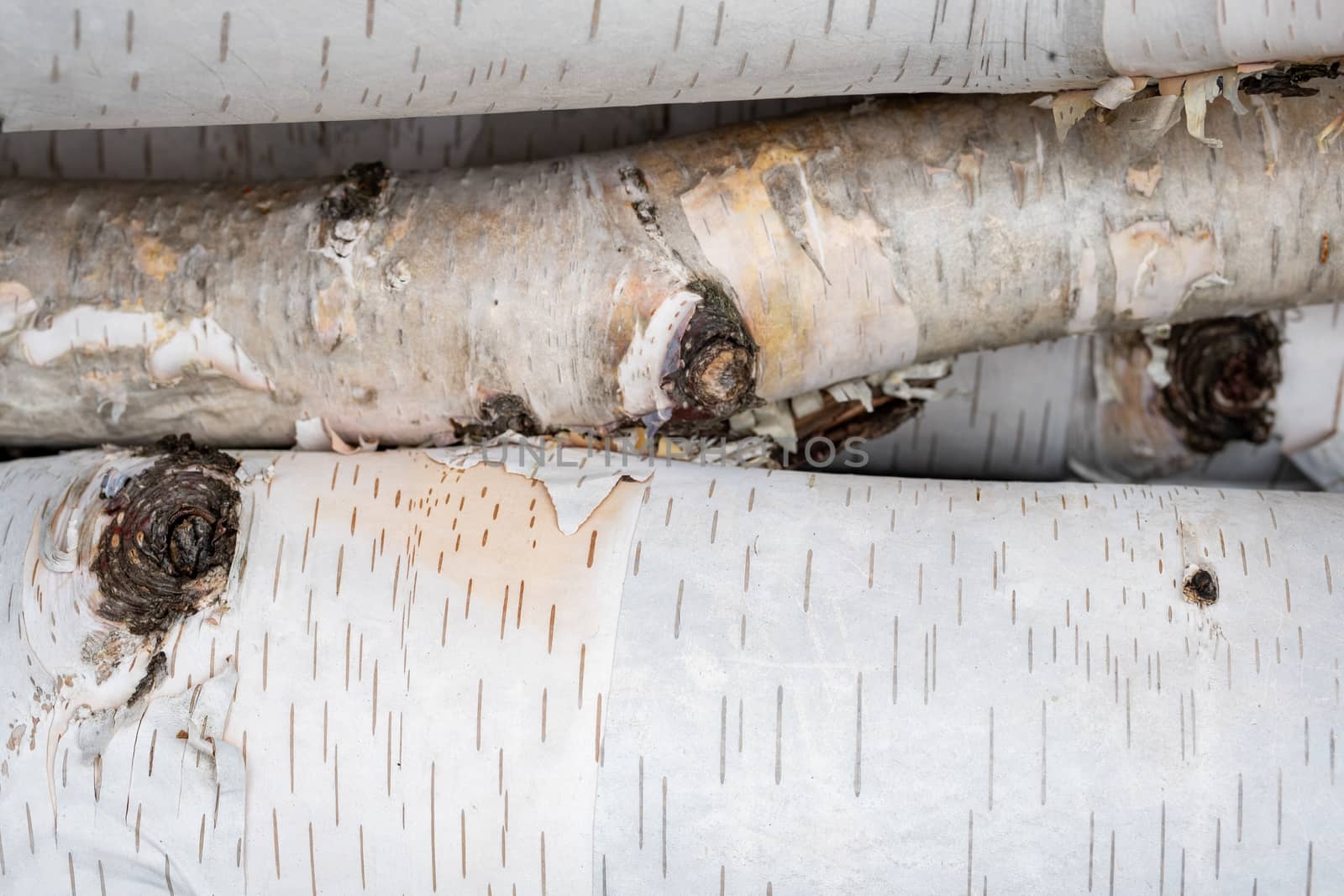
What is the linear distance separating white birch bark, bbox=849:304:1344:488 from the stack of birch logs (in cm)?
20

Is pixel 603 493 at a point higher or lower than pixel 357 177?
lower

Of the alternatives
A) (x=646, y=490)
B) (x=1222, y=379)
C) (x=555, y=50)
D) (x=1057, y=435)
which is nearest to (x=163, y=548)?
(x=646, y=490)

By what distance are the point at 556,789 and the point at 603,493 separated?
303 millimetres

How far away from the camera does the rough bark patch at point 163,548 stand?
0.99 metres

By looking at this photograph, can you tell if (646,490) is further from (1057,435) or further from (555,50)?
(1057,435)

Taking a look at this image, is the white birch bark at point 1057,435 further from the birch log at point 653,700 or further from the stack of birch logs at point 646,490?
the birch log at point 653,700

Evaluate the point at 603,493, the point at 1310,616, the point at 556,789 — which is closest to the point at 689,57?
the point at 603,493

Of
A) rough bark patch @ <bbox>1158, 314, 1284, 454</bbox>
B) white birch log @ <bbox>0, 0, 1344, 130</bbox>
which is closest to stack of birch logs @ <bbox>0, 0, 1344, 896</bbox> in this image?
white birch log @ <bbox>0, 0, 1344, 130</bbox>

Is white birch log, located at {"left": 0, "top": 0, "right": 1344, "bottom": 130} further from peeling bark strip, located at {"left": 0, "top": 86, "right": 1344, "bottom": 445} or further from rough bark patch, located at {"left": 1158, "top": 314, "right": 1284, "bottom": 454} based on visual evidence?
rough bark patch, located at {"left": 1158, "top": 314, "right": 1284, "bottom": 454}

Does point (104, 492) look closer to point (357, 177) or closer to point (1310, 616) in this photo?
point (357, 177)

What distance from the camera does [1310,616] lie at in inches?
38.8

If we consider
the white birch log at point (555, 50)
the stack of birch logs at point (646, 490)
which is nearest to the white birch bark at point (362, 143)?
the stack of birch logs at point (646, 490)

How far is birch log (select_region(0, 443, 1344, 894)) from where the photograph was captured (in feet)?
3.05

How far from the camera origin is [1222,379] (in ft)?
4.44
